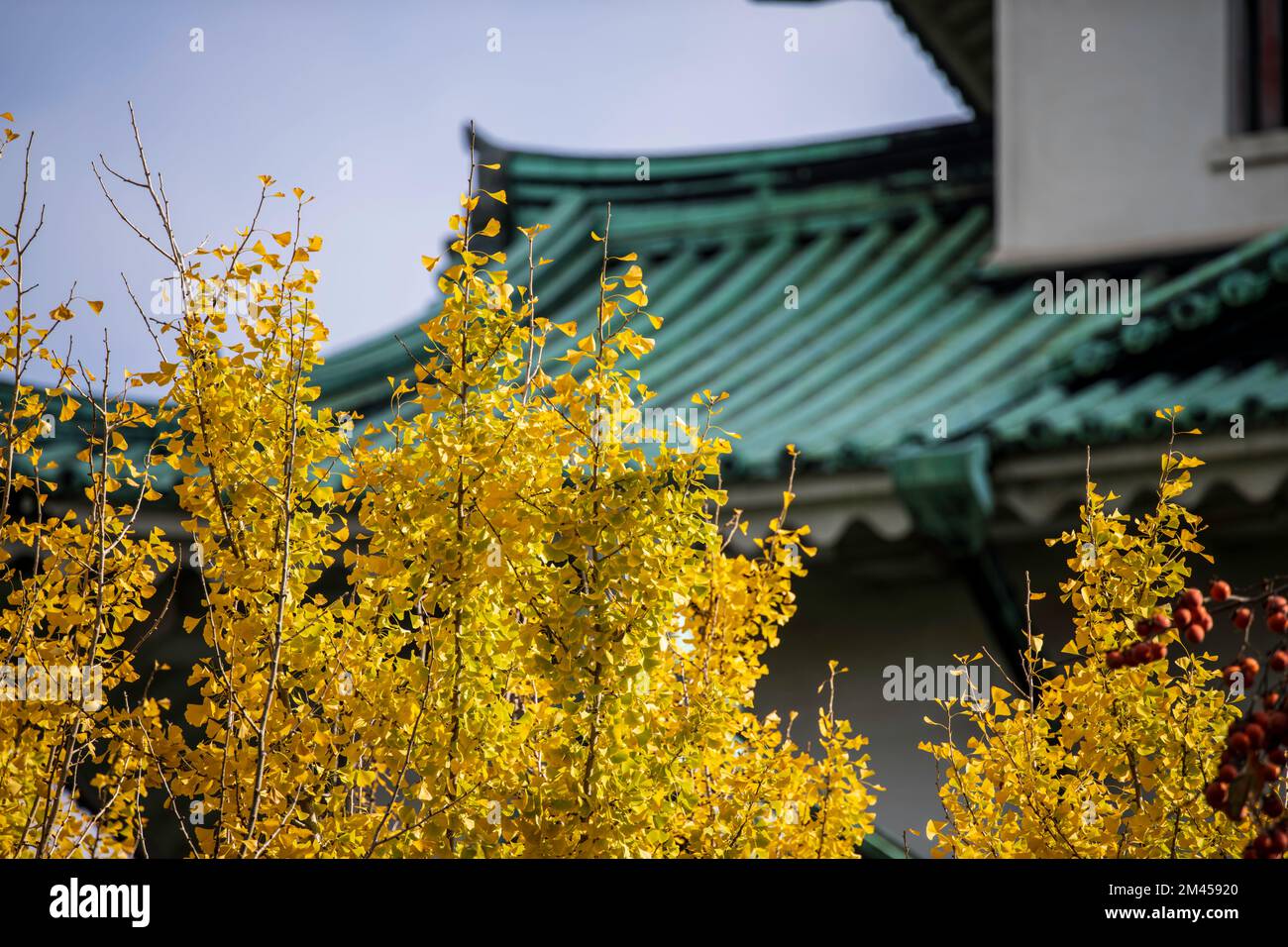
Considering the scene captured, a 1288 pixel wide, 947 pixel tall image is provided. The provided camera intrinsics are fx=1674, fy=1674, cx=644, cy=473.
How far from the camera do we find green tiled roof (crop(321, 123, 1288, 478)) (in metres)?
5.87

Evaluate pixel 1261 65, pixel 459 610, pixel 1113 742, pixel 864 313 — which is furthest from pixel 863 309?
pixel 459 610

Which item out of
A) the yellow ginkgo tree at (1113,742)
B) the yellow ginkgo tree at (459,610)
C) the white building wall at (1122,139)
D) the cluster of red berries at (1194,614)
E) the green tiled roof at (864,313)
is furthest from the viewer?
the white building wall at (1122,139)

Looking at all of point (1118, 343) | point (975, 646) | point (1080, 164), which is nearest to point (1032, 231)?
point (1080, 164)

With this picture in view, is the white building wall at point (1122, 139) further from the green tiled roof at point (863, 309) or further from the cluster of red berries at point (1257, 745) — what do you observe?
the cluster of red berries at point (1257, 745)

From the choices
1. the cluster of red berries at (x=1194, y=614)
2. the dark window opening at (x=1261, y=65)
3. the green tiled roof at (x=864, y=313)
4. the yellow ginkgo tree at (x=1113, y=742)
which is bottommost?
the yellow ginkgo tree at (x=1113, y=742)

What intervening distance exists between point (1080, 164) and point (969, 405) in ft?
6.39

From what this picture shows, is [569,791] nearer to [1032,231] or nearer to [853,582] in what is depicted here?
[853,582]

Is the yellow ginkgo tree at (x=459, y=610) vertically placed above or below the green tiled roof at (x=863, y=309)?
below

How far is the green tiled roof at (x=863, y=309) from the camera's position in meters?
5.87

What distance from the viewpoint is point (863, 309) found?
7.41 meters

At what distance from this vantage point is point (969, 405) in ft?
19.9

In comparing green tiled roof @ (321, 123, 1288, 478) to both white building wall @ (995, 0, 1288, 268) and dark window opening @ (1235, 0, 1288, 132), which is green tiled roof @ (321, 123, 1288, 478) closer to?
white building wall @ (995, 0, 1288, 268)

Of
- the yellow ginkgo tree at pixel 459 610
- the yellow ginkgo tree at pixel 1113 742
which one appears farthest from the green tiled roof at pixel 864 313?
the yellow ginkgo tree at pixel 459 610

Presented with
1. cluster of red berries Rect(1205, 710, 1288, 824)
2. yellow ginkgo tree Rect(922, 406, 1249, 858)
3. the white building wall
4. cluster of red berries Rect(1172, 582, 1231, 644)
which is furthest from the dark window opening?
cluster of red berries Rect(1205, 710, 1288, 824)
